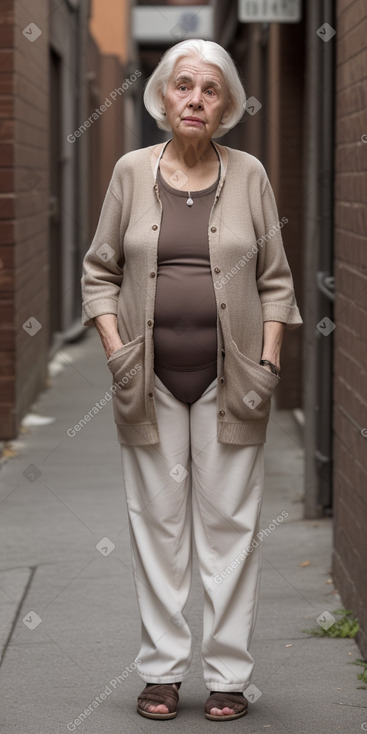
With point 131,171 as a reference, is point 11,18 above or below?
→ above

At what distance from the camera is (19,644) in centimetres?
507

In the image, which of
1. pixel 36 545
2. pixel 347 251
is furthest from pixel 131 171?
pixel 36 545

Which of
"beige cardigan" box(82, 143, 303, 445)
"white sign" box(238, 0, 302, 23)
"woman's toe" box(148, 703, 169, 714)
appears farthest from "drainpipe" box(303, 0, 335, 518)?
"woman's toe" box(148, 703, 169, 714)

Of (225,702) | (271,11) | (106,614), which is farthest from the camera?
(271,11)

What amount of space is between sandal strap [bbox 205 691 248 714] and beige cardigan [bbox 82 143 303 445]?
2.50ft

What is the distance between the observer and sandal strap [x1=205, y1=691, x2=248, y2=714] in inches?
168

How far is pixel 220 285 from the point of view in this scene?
13.3ft

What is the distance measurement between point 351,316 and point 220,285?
1333mm

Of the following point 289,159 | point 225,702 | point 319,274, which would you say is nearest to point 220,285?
point 225,702

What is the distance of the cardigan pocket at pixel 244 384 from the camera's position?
4082 mm

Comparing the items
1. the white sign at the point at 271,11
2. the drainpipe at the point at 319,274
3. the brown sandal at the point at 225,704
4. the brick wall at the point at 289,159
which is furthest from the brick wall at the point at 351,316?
the brick wall at the point at 289,159

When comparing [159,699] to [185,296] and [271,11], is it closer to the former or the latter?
[185,296]

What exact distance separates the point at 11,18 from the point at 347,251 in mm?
4166

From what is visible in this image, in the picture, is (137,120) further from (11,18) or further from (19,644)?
(19,644)
